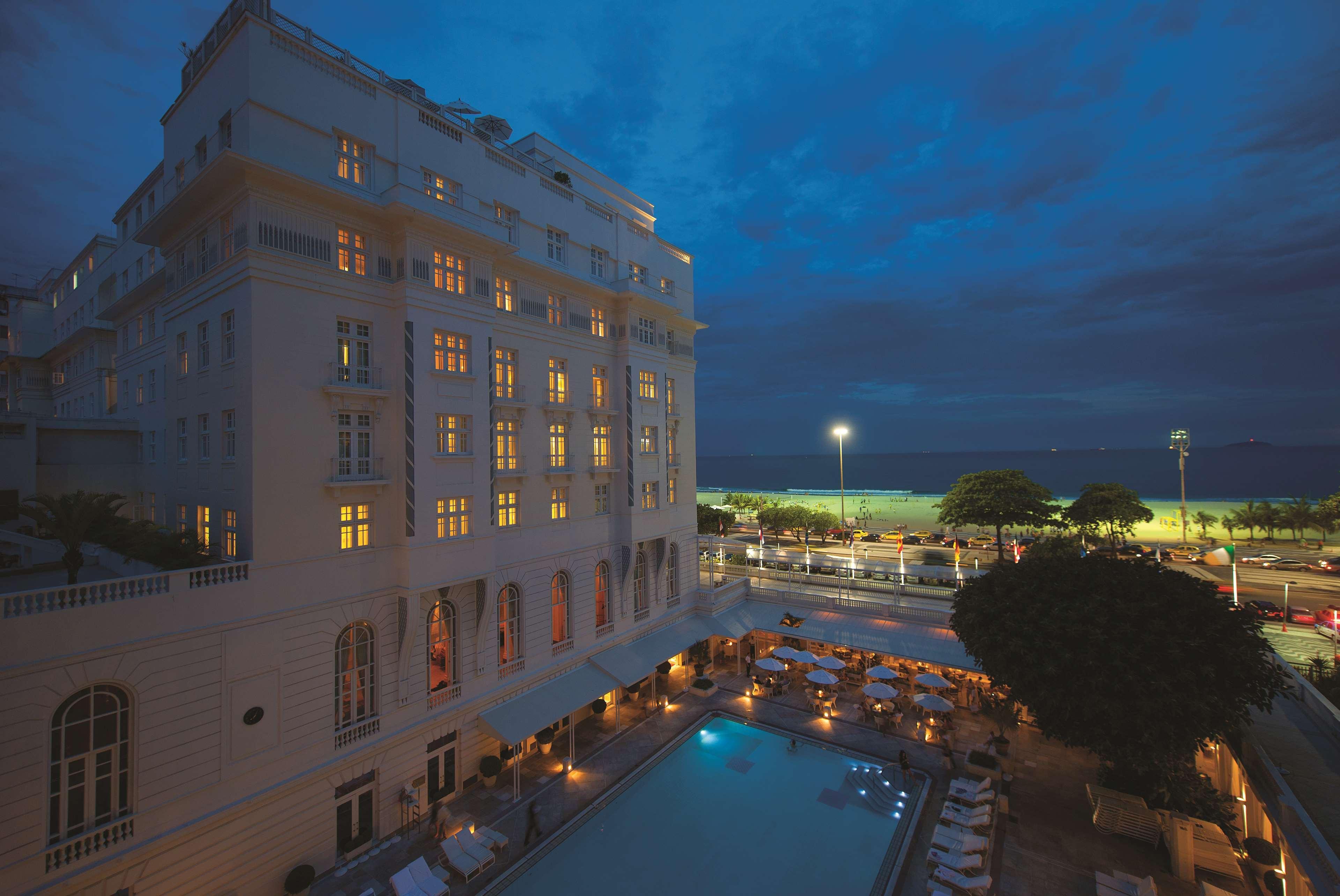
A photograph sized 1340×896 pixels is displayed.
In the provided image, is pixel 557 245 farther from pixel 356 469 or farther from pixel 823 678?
pixel 823 678

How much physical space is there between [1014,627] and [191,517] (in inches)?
1108

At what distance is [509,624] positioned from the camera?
22.0 meters

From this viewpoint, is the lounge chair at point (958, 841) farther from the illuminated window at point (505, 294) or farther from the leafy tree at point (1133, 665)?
the illuminated window at point (505, 294)

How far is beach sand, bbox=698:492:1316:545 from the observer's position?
71.9 metres

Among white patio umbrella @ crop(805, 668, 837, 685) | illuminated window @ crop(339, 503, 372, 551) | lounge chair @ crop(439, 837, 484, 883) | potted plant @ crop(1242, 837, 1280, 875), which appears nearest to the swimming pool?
lounge chair @ crop(439, 837, 484, 883)

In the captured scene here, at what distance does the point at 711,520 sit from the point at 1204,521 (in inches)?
2570

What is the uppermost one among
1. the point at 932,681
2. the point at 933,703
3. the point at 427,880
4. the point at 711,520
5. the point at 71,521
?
the point at 71,521

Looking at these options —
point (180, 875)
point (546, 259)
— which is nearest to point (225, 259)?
point (546, 259)

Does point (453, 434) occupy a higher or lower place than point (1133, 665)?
higher

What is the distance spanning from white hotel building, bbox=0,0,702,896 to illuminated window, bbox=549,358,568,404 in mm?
339

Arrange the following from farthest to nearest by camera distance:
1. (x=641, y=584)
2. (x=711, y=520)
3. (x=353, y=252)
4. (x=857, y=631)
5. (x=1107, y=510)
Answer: (x=711, y=520)
(x=1107, y=510)
(x=641, y=584)
(x=857, y=631)
(x=353, y=252)

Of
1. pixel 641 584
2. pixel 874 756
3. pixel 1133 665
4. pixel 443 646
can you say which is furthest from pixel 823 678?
pixel 443 646

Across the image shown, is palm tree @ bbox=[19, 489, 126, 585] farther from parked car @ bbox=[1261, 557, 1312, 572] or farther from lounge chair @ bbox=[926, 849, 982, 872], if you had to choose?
parked car @ bbox=[1261, 557, 1312, 572]

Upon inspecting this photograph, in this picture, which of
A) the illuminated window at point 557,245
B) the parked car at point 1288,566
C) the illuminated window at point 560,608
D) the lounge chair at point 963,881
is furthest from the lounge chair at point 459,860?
the parked car at point 1288,566
